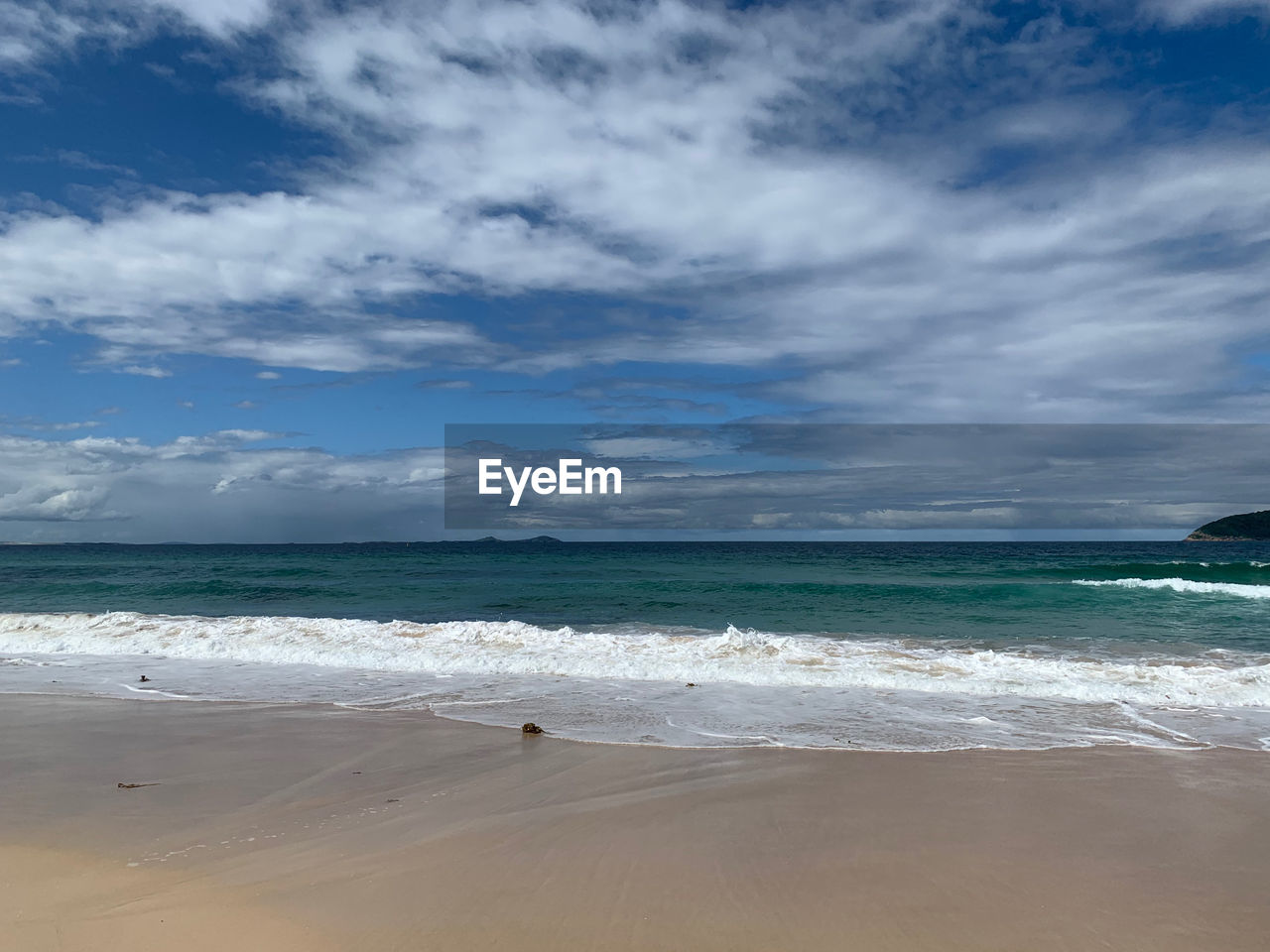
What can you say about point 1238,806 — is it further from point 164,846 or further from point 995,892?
point 164,846

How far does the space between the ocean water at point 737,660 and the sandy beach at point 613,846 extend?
43.5 inches

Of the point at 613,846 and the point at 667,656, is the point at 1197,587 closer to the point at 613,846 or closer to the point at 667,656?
the point at 667,656

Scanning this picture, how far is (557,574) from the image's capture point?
35.8 m

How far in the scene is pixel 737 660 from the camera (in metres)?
11.6

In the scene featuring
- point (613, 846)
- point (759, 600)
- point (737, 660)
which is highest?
point (759, 600)

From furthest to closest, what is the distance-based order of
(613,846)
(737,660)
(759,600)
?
(759,600)
(737,660)
(613,846)

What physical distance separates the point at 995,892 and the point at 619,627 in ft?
42.4

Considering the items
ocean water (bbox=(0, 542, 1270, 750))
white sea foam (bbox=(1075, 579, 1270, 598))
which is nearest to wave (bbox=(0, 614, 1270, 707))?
ocean water (bbox=(0, 542, 1270, 750))

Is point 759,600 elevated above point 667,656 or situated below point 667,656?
above

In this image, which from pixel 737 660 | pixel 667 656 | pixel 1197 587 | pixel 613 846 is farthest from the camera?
pixel 1197 587

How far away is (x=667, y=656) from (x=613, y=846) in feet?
24.4

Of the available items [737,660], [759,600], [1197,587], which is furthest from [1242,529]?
[737,660]

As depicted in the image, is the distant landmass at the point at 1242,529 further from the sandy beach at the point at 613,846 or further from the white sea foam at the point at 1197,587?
the sandy beach at the point at 613,846

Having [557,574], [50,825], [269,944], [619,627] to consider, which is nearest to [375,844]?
[269,944]
